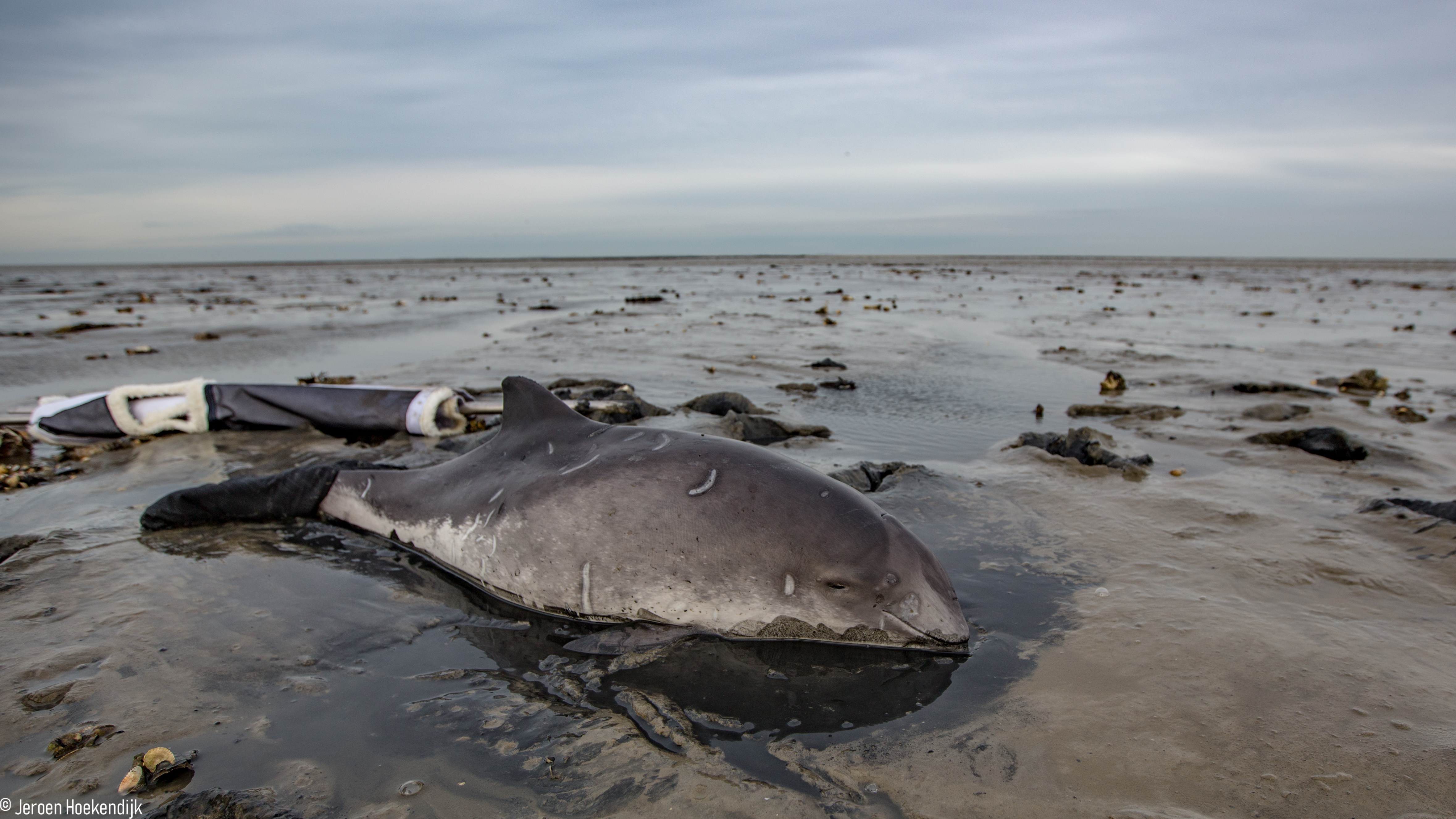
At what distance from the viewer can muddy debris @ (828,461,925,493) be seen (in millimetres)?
5039

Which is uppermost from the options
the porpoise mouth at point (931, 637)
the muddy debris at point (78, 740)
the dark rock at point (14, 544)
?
the porpoise mouth at point (931, 637)

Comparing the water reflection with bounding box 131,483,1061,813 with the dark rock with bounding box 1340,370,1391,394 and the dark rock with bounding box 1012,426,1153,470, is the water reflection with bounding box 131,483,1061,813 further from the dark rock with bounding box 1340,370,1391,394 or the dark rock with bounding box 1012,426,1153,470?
the dark rock with bounding box 1340,370,1391,394

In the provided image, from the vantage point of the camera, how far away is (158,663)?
2924 millimetres

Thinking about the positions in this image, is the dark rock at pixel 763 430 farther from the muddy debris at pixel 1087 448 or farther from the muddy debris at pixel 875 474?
the muddy debris at pixel 1087 448

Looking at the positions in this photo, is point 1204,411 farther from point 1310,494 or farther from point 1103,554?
point 1103,554

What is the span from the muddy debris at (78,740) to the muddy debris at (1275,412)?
8736 mm

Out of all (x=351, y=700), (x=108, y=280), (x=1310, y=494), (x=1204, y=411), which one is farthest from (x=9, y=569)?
(x=108, y=280)

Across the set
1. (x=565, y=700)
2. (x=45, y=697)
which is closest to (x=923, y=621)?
(x=565, y=700)

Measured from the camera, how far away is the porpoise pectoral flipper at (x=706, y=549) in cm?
304

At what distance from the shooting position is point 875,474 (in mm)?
5238


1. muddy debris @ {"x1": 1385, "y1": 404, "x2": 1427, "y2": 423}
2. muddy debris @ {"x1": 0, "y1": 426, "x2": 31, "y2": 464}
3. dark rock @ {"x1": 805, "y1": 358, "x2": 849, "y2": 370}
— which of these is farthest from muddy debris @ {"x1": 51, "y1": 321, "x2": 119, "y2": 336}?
muddy debris @ {"x1": 1385, "y1": 404, "x2": 1427, "y2": 423}

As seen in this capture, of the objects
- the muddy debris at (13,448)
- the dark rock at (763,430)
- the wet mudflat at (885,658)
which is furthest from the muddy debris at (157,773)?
the muddy debris at (13,448)

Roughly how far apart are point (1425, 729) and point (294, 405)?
778cm

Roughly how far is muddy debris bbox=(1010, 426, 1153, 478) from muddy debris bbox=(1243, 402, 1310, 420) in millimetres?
2090
